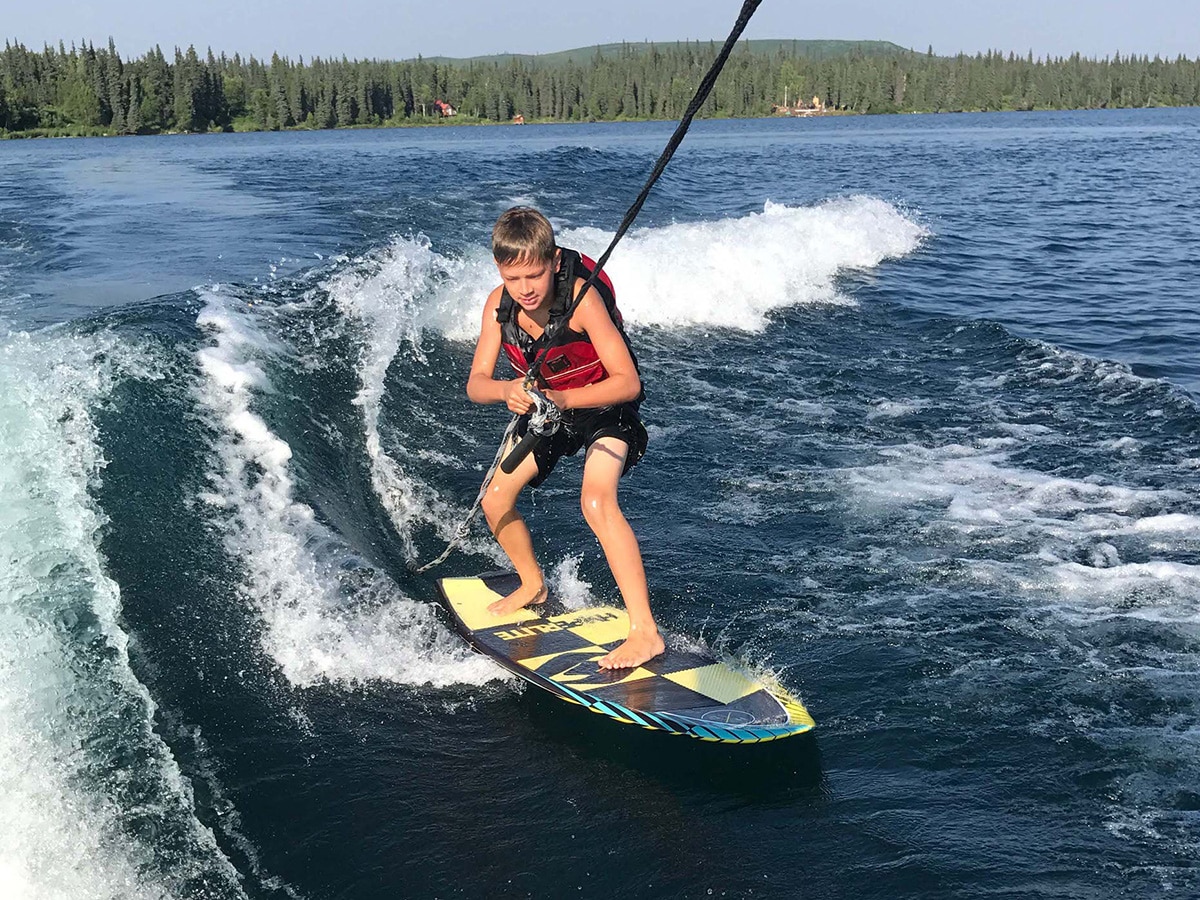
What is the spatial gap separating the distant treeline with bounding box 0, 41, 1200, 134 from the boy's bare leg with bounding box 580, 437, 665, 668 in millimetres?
92399

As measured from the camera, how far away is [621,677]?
4688mm

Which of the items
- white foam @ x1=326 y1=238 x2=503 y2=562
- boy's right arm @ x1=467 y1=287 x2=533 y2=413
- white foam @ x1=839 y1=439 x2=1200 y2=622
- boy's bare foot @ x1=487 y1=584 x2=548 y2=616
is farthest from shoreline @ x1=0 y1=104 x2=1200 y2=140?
boy's right arm @ x1=467 y1=287 x2=533 y2=413

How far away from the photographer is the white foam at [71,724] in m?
3.39

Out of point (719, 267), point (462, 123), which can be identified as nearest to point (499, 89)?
point (462, 123)

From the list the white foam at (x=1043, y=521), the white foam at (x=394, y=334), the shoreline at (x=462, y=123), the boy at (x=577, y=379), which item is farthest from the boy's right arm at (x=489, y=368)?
the shoreline at (x=462, y=123)

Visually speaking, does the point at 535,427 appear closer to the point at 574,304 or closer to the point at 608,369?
the point at 608,369

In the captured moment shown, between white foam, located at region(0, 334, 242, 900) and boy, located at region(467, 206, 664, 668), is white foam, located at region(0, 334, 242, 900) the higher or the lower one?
the lower one

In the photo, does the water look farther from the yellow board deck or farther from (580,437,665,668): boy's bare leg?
(580,437,665,668): boy's bare leg

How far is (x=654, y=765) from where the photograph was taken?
4277mm

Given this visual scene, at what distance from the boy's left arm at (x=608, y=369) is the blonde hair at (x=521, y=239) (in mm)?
334

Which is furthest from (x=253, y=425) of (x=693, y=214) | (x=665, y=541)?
(x=693, y=214)

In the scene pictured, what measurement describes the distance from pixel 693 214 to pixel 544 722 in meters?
18.5

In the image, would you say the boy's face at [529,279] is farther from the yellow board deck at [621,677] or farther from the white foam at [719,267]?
the white foam at [719,267]

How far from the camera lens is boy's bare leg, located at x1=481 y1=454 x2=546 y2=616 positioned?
16.6 ft
